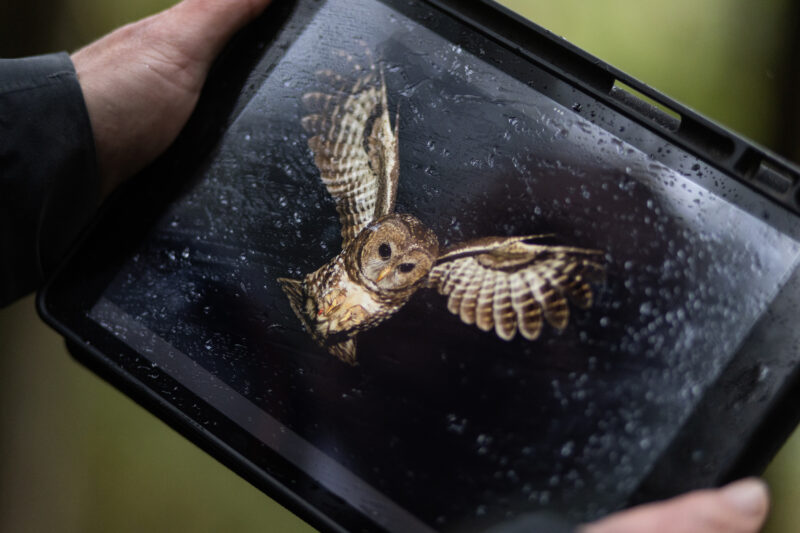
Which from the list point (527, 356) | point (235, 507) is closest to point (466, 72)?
point (527, 356)

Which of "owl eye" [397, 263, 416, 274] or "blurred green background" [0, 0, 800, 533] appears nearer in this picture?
"owl eye" [397, 263, 416, 274]

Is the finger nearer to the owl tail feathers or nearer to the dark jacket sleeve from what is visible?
the dark jacket sleeve

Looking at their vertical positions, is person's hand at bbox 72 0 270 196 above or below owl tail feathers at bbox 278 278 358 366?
above

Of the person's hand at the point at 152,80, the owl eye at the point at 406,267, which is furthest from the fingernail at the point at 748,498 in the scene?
the person's hand at the point at 152,80

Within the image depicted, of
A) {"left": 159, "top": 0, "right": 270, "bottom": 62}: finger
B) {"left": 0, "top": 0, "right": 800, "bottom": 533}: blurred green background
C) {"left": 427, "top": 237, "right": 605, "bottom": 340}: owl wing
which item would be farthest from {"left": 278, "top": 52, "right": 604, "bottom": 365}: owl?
{"left": 0, "top": 0, "right": 800, "bottom": 533}: blurred green background

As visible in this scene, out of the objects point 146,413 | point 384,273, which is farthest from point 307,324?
point 146,413

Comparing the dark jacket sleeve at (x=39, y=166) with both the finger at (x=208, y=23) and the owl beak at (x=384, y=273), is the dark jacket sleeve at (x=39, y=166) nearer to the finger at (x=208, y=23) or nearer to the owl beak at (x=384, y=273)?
the finger at (x=208, y=23)

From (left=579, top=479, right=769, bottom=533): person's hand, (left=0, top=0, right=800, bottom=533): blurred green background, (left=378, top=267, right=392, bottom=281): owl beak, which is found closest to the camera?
(left=579, top=479, right=769, bottom=533): person's hand
